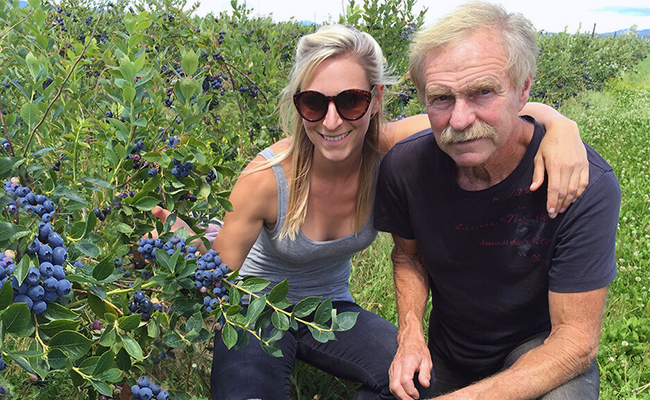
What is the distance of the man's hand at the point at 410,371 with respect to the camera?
1754 mm

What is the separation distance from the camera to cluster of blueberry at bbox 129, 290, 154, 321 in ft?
4.70

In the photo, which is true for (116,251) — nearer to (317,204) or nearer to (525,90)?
(317,204)

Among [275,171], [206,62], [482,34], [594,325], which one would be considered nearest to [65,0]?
[206,62]

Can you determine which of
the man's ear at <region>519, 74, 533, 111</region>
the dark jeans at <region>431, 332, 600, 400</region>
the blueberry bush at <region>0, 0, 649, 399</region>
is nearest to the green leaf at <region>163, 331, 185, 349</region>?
the blueberry bush at <region>0, 0, 649, 399</region>

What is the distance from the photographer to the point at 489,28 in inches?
61.6

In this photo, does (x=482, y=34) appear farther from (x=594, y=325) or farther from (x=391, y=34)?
(x=391, y=34)

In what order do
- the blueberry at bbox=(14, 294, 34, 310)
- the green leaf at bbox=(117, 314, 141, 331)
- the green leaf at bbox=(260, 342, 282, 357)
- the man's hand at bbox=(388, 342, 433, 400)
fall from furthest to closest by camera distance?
the man's hand at bbox=(388, 342, 433, 400) → the green leaf at bbox=(260, 342, 282, 357) → the green leaf at bbox=(117, 314, 141, 331) → the blueberry at bbox=(14, 294, 34, 310)

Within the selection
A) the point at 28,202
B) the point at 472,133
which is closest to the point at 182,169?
the point at 28,202

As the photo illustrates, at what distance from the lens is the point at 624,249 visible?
3668mm

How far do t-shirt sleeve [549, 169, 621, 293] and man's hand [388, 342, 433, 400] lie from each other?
49 centimetres

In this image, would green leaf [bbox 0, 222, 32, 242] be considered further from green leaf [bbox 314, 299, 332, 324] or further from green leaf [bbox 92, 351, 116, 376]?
green leaf [bbox 314, 299, 332, 324]

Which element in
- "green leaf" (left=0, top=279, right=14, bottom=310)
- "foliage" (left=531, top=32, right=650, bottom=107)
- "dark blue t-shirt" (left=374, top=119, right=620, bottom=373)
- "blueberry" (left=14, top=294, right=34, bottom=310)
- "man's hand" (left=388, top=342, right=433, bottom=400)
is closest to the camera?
"green leaf" (left=0, top=279, right=14, bottom=310)

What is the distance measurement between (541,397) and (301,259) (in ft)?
3.15

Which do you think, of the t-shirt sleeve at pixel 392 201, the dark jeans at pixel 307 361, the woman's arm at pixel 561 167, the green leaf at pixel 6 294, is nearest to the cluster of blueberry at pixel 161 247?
the green leaf at pixel 6 294
